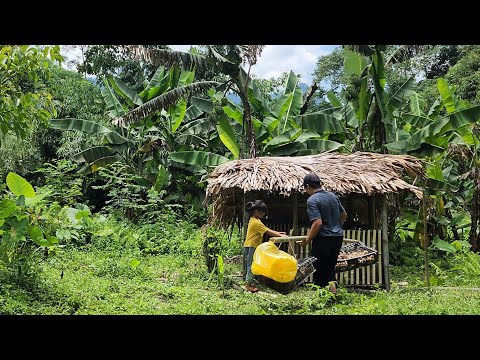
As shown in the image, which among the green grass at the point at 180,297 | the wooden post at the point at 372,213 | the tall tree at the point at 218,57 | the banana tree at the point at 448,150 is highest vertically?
the tall tree at the point at 218,57

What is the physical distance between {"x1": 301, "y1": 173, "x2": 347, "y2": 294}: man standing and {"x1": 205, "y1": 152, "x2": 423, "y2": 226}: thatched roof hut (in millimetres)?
1487

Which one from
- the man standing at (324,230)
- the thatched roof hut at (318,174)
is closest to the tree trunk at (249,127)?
the thatched roof hut at (318,174)

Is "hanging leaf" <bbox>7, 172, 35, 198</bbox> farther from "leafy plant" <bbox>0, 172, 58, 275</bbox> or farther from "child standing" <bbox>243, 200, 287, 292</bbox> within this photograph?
"child standing" <bbox>243, 200, 287, 292</bbox>

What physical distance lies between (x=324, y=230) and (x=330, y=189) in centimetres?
168

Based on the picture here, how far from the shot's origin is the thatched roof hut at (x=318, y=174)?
6.66 meters

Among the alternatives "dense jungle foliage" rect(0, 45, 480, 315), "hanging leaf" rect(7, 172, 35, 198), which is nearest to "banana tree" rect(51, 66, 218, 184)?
"dense jungle foliage" rect(0, 45, 480, 315)

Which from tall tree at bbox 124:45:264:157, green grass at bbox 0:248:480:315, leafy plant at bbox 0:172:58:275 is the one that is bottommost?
green grass at bbox 0:248:480:315

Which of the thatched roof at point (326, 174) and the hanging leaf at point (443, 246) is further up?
the thatched roof at point (326, 174)

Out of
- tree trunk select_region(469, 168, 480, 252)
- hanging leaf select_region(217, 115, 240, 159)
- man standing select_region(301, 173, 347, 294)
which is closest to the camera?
man standing select_region(301, 173, 347, 294)

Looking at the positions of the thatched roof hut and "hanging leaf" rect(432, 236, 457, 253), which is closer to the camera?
the thatched roof hut

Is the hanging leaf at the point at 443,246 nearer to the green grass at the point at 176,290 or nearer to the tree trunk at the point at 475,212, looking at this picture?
the green grass at the point at 176,290

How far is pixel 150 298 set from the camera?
575 centimetres

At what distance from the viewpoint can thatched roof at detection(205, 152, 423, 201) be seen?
6.66m
